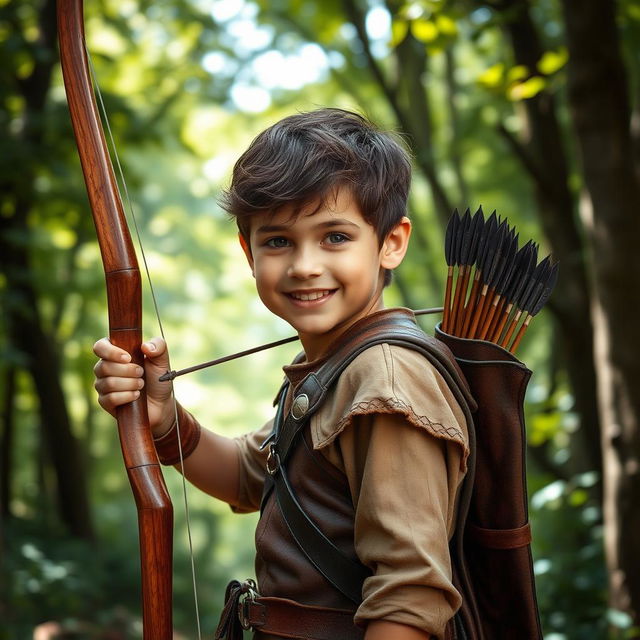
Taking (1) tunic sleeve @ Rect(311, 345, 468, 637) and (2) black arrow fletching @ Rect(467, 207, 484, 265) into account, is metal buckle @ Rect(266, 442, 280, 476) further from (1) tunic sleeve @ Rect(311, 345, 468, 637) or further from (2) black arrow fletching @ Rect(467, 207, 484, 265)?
(2) black arrow fletching @ Rect(467, 207, 484, 265)

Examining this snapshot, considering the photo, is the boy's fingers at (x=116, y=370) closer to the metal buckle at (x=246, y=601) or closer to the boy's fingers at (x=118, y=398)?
the boy's fingers at (x=118, y=398)

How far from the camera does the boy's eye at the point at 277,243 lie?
1.87m

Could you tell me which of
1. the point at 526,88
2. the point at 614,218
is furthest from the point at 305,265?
the point at 526,88

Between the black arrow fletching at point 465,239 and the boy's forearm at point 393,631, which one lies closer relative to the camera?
the boy's forearm at point 393,631

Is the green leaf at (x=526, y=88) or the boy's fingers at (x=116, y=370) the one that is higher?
the green leaf at (x=526, y=88)

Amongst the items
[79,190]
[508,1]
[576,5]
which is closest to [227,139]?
[79,190]

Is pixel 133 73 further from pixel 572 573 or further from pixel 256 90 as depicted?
pixel 572 573

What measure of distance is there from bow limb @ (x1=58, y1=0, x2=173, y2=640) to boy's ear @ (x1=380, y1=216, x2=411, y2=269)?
546 millimetres

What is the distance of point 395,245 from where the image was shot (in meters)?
1.99

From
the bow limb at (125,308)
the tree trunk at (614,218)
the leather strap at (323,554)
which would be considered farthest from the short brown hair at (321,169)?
the tree trunk at (614,218)

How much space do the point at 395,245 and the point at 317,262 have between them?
24 cm

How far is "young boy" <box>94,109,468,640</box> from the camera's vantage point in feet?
5.29

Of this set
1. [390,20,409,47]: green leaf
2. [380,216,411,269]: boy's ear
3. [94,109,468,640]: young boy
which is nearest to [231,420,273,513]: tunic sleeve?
[94,109,468,640]: young boy

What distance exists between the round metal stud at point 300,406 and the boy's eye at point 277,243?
305 millimetres
